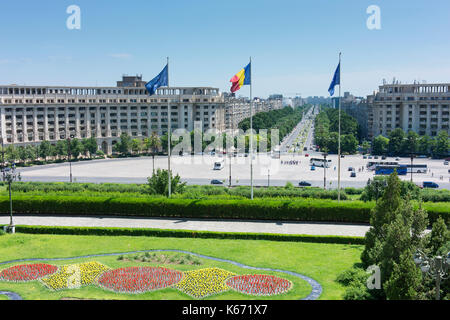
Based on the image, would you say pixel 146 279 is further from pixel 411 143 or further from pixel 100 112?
pixel 100 112

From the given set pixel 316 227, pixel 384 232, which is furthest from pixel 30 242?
pixel 384 232

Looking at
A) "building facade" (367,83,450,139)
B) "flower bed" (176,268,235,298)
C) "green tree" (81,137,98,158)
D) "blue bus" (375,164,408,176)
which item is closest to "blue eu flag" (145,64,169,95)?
"flower bed" (176,268,235,298)

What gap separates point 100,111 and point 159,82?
280 ft

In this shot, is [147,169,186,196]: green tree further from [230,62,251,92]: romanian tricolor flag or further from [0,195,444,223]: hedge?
[230,62,251,92]: romanian tricolor flag

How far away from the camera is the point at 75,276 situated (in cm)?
2656

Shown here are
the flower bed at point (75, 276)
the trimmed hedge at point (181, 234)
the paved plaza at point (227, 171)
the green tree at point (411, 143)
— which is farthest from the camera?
the green tree at point (411, 143)

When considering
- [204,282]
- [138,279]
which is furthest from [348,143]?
[138,279]

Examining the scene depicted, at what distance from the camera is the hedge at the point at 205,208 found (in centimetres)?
3994

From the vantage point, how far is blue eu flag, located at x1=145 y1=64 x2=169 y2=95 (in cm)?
4138

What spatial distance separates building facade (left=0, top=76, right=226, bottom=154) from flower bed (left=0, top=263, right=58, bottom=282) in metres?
85.5

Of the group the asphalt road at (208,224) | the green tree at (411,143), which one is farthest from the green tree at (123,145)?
the asphalt road at (208,224)

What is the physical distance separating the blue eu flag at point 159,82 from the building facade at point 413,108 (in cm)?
9377

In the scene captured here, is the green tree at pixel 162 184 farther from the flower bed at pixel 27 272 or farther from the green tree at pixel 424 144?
the green tree at pixel 424 144
